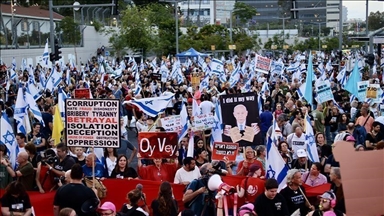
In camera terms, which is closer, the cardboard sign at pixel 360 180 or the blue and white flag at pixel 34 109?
the cardboard sign at pixel 360 180

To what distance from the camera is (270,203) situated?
8922 mm

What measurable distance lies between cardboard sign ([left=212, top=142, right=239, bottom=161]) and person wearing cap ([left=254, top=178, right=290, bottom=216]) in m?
2.85

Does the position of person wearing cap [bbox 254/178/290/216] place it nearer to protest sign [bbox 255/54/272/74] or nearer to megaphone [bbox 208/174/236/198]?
megaphone [bbox 208/174/236/198]

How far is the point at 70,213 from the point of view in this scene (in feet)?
25.5

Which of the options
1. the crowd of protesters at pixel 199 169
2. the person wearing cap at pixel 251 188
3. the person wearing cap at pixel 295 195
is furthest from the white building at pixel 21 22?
the person wearing cap at pixel 295 195

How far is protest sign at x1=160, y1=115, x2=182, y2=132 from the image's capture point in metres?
15.1

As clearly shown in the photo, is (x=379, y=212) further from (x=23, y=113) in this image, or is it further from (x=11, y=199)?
(x=23, y=113)

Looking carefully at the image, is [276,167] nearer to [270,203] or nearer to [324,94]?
[270,203]

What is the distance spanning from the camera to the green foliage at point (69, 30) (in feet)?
184

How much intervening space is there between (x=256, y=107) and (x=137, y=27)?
44455 millimetres

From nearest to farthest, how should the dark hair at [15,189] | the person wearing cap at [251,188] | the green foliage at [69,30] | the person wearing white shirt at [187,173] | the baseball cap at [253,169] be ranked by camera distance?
the dark hair at [15,189] → the person wearing cap at [251,188] → the baseball cap at [253,169] → the person wearing white shirt at [187,173] → the green foliage at [69,30]

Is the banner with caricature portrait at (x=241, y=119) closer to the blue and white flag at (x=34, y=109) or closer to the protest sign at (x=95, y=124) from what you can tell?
Result: the protest sign at (x=95, y=124)

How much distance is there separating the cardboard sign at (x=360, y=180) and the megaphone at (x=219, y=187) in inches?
107

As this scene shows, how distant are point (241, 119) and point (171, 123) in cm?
263
